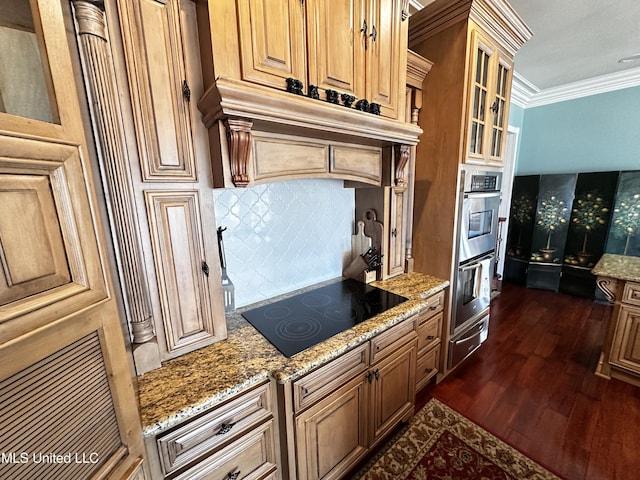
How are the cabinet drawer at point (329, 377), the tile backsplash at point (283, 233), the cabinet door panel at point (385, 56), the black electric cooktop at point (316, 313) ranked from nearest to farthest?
the cabinet drawer at point (329, 377)
the black electric cooktop at point (316, 313)
the cabinet door panel at point (385, 56)
the tile backsplash at point (283, 233)

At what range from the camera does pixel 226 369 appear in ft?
3.30

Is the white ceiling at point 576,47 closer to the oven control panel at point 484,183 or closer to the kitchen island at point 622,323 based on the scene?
the oven control panel at point 484,183

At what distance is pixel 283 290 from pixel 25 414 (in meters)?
1.28

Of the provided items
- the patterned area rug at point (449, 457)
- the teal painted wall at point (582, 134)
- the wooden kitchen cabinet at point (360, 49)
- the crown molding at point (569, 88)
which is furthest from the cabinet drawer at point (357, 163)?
the teal painted wall at point (582, 134)

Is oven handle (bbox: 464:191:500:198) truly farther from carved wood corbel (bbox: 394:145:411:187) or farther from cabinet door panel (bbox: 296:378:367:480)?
cabinet door panel (bbox: 296:378:367:480)

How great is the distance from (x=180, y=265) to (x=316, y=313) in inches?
29.5

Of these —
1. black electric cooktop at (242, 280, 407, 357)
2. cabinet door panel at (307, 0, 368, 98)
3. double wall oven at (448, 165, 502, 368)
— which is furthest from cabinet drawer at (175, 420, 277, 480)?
double wall oven at (448, 165, 502, 368)

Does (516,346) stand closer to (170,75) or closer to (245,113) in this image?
(245,113)

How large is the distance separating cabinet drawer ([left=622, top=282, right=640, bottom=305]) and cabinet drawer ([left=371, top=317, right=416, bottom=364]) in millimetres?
1744

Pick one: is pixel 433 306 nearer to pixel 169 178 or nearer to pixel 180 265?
pixel 180 265

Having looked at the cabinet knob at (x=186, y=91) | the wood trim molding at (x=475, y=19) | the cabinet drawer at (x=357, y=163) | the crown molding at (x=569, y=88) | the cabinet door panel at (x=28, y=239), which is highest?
the crown molding at (x=569, y=88)

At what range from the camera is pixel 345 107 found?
1.20 meters

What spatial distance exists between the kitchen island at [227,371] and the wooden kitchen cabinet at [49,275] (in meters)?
0.20

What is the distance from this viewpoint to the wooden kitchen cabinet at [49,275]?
1.49 ft
